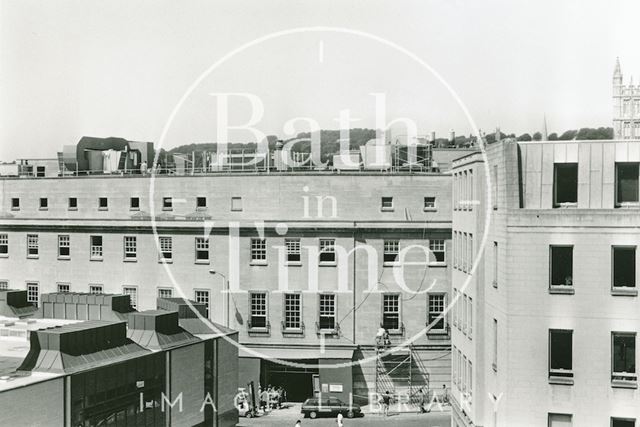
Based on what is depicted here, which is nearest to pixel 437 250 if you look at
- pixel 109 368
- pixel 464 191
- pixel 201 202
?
pixel 464 191

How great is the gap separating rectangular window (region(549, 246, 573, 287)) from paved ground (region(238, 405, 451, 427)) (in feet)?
61.7

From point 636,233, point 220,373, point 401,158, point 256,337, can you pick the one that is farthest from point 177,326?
point 401,158

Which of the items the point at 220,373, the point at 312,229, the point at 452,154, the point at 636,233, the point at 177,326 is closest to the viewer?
the point at 636,233

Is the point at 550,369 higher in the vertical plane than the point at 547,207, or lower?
lower

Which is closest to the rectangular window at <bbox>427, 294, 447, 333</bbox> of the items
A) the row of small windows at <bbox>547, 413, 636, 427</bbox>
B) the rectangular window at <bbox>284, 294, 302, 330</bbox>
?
the rectangular window at <bbox>284, 294, 302, 330</bbox>

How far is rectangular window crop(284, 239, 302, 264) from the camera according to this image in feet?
158

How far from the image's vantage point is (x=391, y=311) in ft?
156

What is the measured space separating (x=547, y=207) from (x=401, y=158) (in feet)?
96.5

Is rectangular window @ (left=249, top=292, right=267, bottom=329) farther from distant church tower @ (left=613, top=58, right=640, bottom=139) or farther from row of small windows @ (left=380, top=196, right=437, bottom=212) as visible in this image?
distant church tower @ (left=613, top=58, right=640, bottom=139)

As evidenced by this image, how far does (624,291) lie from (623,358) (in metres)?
2.39

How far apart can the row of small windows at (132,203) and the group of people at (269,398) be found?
1233 centimetres

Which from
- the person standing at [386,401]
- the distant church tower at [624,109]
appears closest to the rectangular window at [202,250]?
the person standing at [386,401]

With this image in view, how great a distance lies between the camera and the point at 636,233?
25.1 meters

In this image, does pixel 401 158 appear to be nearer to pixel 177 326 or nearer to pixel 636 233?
pixel 177 326
